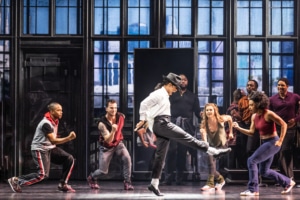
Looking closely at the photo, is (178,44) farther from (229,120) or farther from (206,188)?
(206,188)

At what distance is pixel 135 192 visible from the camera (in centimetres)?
1194

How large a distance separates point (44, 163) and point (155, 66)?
302 cm

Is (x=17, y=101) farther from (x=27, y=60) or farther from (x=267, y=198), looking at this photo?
(x=267, y=198)

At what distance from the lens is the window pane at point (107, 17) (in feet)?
45.8

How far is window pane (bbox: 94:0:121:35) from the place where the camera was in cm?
1396

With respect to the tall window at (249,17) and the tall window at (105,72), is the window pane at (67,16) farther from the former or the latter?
the tall window at (249,17)

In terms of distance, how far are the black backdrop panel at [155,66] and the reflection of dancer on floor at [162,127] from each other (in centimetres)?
220

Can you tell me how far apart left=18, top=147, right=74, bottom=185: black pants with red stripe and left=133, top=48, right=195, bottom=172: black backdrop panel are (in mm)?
2081

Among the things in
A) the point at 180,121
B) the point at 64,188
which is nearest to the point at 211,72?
the point at 180,121

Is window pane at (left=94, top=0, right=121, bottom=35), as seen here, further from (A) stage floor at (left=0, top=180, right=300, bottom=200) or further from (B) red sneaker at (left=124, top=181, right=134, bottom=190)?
(B) red sneaker at (left=124, top=181, right=134, bottom=190)

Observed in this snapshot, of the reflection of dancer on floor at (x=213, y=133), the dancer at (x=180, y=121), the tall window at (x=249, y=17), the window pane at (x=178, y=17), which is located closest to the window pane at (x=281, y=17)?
the tall window at (x=249, y=17)

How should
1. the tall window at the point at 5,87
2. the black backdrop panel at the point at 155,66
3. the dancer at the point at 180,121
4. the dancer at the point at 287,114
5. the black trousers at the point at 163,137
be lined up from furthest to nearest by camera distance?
1. the tall window at the point at 5,87
2. the black backdrop panel at the point at 155,66
3. the dancer at the point at 180,121
4. the dancer at the point at 287,114
5. the black trousers at the point at 163,137

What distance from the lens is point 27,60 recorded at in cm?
1390

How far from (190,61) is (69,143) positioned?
9.11ft
